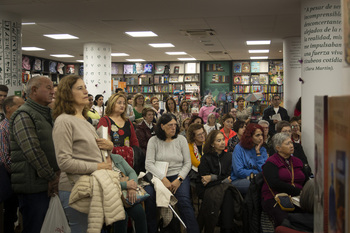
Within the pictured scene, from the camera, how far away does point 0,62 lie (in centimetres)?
628

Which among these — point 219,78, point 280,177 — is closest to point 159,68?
point 219,78

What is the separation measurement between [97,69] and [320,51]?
22.8ft

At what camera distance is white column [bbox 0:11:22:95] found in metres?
6.31

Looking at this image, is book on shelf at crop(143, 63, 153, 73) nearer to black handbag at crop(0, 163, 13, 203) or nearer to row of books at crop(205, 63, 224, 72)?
row of books at crop(205, 63, 224, 72)

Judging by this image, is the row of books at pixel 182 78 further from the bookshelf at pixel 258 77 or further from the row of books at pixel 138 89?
the bookshelf at pixel 258 77

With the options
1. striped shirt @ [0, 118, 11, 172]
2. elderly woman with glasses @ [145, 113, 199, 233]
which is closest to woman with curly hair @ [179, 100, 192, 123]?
elderly woman with glasses @ [145, 113, 199, 233]

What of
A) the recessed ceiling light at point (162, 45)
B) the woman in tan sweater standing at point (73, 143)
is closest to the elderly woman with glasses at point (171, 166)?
the woman in tan sweater standing at point (73, 143)

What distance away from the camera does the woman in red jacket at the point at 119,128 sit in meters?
4.25

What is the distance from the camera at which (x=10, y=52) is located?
6.41 metres

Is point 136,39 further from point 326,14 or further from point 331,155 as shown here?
point 331,155

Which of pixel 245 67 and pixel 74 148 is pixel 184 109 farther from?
pixel 245 67

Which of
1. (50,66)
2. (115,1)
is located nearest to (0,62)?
(115,1)

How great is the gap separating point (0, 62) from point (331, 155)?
21.6 ft

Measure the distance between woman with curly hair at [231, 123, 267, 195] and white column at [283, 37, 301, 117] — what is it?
5.53 metres
